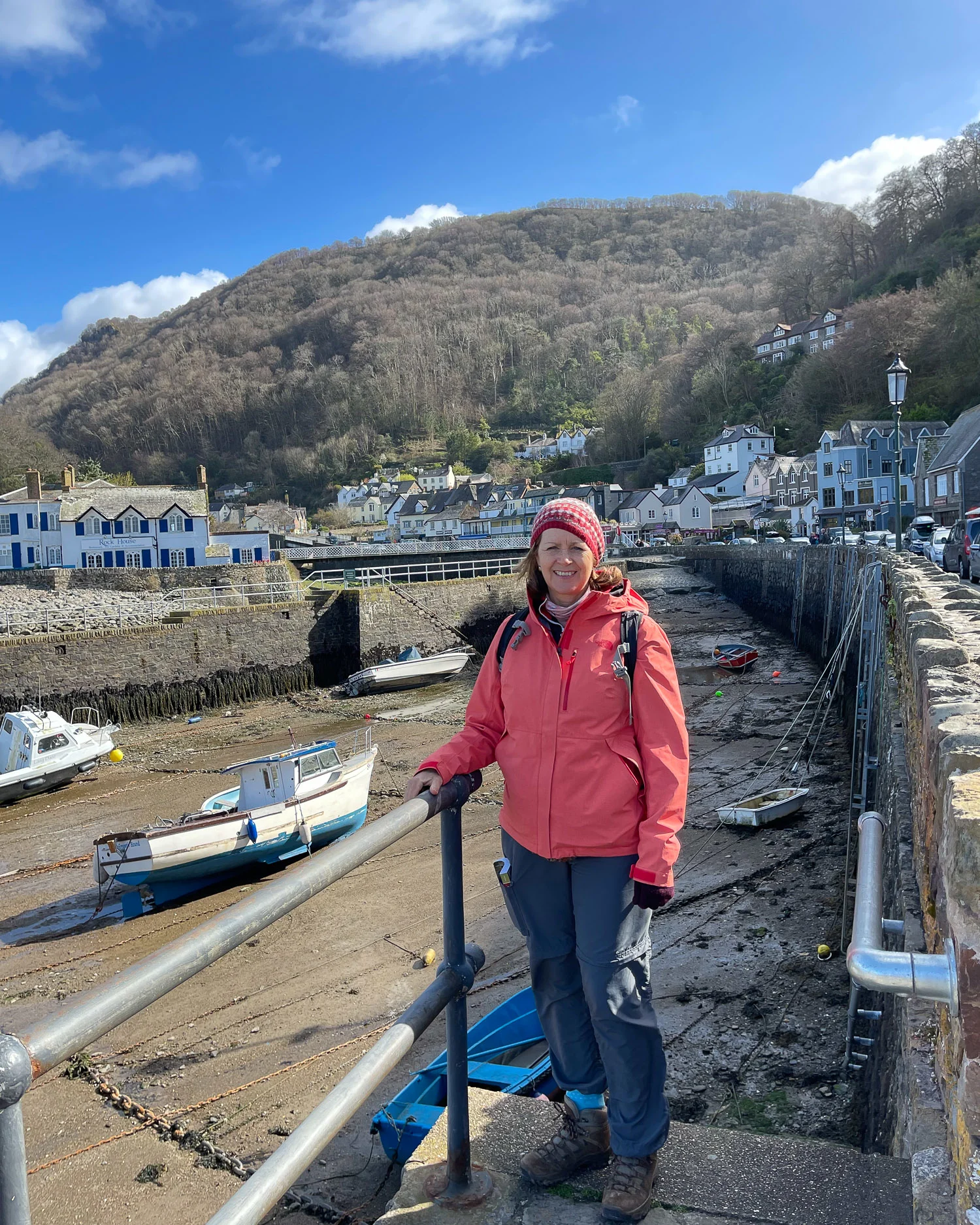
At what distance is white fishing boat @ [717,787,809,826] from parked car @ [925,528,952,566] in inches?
474

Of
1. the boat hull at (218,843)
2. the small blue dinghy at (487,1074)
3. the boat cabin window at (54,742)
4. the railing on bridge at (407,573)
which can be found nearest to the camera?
the small blue dinghy at (487,1074)

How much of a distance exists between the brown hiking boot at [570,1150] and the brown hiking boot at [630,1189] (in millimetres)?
109

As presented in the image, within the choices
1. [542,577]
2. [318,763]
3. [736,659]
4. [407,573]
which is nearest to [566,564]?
[542,577]

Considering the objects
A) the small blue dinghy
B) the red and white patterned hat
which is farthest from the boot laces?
the small blue dinghy

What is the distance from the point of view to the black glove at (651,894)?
2314 millimetres

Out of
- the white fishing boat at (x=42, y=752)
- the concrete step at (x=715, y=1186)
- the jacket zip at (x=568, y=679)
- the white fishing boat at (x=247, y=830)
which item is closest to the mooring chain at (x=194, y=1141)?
the concrete step at (x=715, y=1186)

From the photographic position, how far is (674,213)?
182 meters

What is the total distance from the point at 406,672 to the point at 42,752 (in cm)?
1154

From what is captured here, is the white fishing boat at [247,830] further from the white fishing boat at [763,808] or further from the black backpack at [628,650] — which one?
the black backpack at [628,650]

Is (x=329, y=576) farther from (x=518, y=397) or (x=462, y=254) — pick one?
(x=462, y=254)

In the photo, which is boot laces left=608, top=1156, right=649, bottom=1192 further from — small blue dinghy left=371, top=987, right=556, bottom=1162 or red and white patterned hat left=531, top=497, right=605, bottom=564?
small blue dinghy left=371, top=987, right=556, bottom=1162

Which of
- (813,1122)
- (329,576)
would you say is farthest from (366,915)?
(329,576)

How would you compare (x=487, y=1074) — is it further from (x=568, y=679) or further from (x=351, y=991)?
(x=351, y=991)

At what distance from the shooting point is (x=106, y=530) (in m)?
39.8
